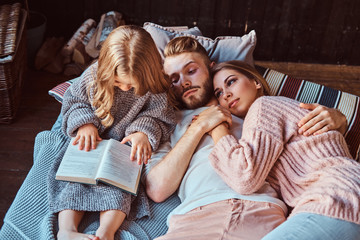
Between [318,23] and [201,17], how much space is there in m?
0.98

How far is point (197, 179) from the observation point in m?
1.56

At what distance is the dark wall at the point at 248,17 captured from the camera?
3359mm

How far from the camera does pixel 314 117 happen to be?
5.07 feet

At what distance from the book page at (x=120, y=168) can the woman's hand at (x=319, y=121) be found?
64cm

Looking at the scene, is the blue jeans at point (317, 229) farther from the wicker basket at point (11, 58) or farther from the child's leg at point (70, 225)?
the wicker basket at point (11, 58)

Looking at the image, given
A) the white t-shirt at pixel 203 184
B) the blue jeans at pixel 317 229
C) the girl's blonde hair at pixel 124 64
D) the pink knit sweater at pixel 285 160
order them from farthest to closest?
the girl's blonde hair at pixel 124 64, the white t-shirt at pixel 203 184, the pink knit sweater at pixel 285 160, the blue jeans at pixel 317 229

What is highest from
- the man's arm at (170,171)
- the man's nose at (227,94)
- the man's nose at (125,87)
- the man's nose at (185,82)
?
the man's nose at (125,87)

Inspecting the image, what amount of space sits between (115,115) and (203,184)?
20.4 inches

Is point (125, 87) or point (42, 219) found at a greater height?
point (125, 87)

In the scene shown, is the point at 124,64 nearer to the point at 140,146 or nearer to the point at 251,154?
the point at 140,146

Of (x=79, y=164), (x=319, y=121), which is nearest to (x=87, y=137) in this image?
(x=79, y=164)

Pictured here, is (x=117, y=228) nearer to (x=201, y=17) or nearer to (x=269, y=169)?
(x=269, y=169)

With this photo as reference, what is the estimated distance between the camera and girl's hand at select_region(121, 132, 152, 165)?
1645 millimetres

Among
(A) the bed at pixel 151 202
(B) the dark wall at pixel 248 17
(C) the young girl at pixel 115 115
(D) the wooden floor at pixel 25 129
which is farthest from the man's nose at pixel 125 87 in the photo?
(B) the dark wall at pixel 248 17
